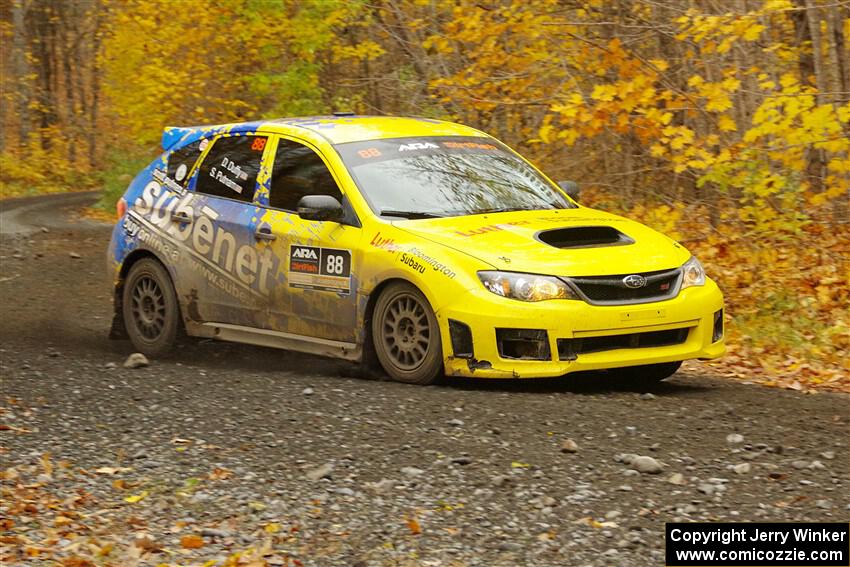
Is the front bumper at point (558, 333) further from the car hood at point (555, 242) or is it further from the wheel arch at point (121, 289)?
the wheel arch at point (121, 289)

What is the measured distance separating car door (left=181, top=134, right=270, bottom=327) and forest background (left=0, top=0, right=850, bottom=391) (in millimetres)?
3620

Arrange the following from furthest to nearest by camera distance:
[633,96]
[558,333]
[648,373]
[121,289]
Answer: [633,96] < [121,289] < [648,373] < [558,333]

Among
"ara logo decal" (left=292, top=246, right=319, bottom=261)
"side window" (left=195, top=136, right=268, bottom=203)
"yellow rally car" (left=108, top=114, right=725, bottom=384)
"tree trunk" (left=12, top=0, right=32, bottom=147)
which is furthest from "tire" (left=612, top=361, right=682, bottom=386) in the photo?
"tree trunk" (left=12, top=0, right=32, bottom=147)

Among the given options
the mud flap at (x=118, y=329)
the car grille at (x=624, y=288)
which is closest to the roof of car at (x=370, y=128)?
the mud flap at (x=118, y=329)

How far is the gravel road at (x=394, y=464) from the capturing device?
5.09m

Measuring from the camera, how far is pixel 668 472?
229 inches

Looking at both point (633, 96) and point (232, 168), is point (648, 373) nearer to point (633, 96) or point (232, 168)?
point (232, 168)

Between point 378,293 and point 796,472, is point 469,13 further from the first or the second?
point 796,472

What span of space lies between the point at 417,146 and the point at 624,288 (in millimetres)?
2167

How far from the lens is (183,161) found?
10000 millimetres

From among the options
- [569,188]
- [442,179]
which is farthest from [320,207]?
[569,188]

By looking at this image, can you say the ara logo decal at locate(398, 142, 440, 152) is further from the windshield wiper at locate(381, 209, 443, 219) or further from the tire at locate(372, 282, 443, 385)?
the tire at locate(372, 282, 443, 385)

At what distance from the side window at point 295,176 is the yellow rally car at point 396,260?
0.04 ft

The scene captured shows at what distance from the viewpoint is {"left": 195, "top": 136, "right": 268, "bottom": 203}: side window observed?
9328mm
